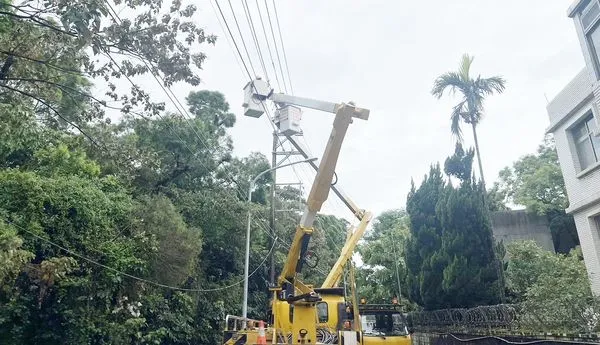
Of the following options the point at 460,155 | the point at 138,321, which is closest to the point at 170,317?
the point at 138,321

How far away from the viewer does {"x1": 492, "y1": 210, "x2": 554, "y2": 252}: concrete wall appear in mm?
25344

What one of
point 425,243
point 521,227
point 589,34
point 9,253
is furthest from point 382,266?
point 9,253

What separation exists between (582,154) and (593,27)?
190 inches

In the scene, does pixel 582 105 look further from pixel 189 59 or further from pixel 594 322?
pixel 189 59

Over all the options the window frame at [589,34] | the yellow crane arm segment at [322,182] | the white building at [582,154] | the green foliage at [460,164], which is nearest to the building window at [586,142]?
the white building at [582,154]

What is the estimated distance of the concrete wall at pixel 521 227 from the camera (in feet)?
83.1

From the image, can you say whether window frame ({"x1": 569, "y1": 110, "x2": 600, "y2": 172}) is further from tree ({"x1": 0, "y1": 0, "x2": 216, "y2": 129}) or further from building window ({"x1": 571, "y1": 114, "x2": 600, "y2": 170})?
tree ({"x1": 0, "y1": 0, "x2": 216, "y2": 129})

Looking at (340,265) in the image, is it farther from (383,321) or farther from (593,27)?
(593,27)

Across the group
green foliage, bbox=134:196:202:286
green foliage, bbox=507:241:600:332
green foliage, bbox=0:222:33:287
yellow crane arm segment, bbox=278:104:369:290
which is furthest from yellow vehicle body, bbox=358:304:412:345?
green foliage, bbox=0:222:33:287

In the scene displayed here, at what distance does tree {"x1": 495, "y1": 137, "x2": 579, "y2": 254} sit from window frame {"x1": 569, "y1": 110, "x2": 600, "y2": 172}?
47.1ft

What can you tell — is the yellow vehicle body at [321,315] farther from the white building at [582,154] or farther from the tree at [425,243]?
the white building at [582,154]

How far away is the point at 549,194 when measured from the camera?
1085 inches

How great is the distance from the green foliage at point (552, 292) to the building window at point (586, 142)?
324 centimetres

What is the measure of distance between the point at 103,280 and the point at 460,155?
13.6m
